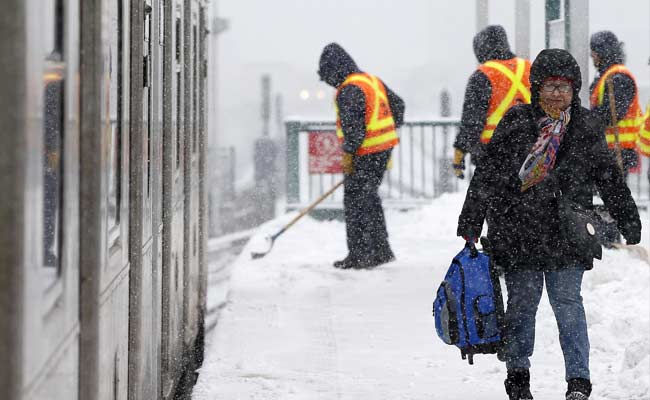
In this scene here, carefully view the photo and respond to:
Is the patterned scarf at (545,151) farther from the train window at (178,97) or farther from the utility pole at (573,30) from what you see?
the utility pole at (573,30)

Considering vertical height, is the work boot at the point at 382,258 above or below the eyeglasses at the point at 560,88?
below

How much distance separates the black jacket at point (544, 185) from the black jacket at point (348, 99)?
444 centimetres

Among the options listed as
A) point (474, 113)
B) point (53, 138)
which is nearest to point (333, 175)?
point (474, 113)

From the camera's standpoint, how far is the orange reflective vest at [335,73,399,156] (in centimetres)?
960

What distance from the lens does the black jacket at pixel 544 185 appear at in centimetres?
502

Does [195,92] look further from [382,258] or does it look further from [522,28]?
[522,28]

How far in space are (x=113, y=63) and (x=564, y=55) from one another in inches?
99.2

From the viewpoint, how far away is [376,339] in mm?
7168

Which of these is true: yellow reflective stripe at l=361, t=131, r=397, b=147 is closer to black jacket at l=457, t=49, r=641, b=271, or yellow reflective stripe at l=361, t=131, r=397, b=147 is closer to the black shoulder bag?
black jacket at l=457, t=49, r=641, b=271

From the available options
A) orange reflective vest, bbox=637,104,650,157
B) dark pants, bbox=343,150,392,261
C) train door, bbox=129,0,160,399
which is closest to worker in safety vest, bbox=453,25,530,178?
orange reflective vest, bbox=637,104,650,157

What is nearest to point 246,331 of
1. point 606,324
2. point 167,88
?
point 606,324

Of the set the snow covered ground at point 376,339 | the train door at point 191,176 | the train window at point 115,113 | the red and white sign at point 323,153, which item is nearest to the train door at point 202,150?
the train door at point 191,176

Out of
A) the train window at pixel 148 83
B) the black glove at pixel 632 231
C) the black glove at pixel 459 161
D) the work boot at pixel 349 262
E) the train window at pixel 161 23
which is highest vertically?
the train window at pixel 161 23

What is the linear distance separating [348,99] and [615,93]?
2098 millimetres
